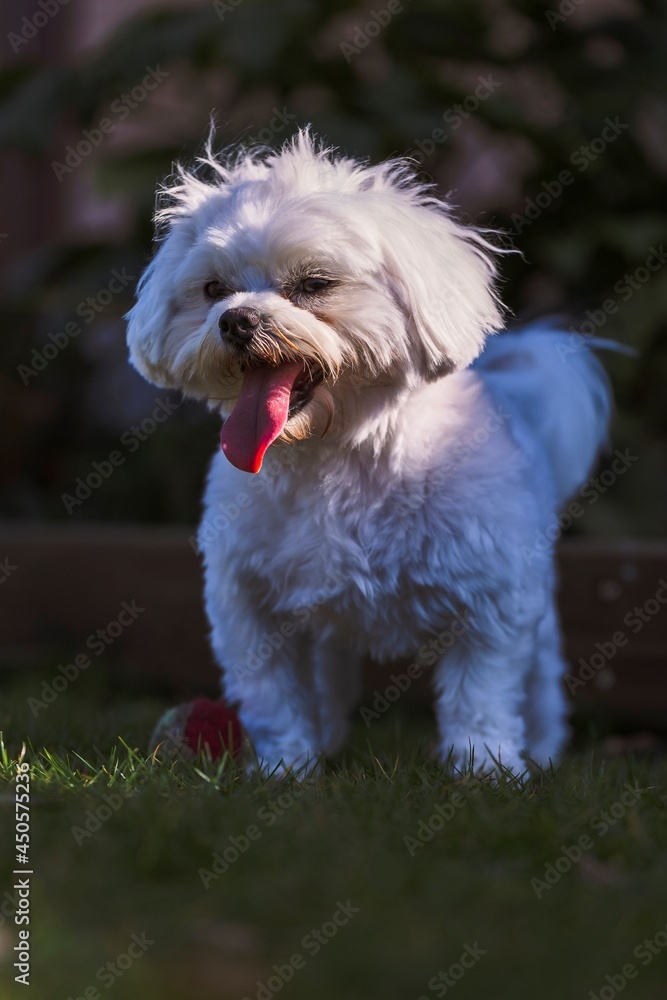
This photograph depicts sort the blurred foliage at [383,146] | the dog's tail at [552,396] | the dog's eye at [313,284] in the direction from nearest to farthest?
1. the dog's eye at [313,284]
2. the dog's tail at [552,396]
3. the blurred foliage at [383,146]

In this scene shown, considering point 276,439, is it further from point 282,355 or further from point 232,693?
point 232,693

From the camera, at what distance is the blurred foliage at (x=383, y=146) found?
199 inches

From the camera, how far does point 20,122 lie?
5367mm

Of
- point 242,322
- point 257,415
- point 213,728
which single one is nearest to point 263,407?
point 257,415

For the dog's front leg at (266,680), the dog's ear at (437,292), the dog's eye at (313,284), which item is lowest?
the dog's front leg at (266,680)

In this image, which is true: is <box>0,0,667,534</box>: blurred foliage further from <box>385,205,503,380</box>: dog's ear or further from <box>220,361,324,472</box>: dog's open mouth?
<box>220,361,324,472</box>: dog's open mouth

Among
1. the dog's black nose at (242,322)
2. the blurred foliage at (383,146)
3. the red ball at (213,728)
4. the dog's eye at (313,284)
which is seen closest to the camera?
the dog's black nose at (242,322)

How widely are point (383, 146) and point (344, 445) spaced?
113 inches

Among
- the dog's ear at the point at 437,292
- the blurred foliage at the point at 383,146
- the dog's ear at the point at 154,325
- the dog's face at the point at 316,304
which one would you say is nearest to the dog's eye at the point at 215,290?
the dog's face at the point at 316,304

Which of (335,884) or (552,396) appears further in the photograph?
(552,396)

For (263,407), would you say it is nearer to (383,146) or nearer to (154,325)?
(154,325)

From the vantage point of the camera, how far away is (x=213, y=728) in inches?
110

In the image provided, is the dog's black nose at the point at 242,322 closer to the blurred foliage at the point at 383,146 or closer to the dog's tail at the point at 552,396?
the dog's tail at the point at 552,396

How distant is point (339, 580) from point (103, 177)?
331 cm
